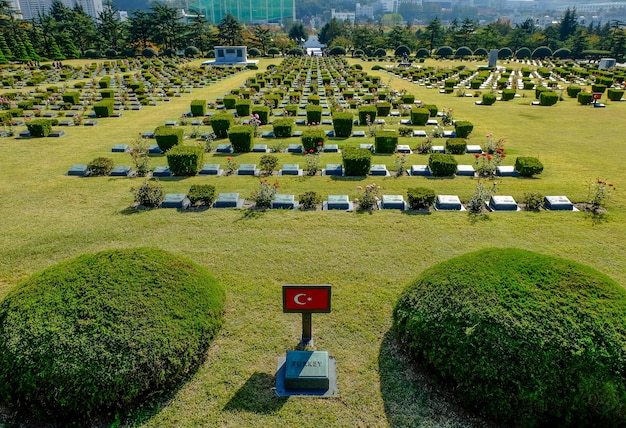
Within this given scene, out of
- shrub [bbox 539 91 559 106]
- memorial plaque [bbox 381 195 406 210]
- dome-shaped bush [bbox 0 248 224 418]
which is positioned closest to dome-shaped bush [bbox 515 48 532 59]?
shrub [bbox 539 91 559 106]

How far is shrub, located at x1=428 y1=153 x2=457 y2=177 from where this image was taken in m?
11.8

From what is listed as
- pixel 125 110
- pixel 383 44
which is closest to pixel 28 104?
pixel 125 110

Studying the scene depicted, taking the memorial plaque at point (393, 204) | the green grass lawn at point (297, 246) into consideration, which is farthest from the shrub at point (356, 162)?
the memorial plaque at point (393, 204)

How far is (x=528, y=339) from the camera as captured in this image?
13.5 ft

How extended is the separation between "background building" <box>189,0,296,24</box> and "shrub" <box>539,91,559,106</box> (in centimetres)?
11931

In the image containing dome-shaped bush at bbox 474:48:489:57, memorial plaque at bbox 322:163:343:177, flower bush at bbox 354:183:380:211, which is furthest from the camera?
dome-shaped bush at bbox 474:48:489:57

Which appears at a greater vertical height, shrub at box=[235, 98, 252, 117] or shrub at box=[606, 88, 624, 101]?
shrub at box=[606, 88, 624, 101]

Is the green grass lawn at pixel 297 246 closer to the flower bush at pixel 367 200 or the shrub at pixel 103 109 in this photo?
the flower bush at pixel 367 200

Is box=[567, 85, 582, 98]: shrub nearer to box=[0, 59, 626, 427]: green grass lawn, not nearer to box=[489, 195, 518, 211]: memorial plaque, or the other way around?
box=[0, 59, 626, 427]: green grass lawn

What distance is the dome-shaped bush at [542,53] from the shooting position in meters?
59.1

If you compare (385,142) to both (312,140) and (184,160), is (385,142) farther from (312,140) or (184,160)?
(184,160)

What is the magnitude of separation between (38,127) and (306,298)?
16.2 m

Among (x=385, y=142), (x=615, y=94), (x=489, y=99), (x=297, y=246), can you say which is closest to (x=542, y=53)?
(x=615, y=94)

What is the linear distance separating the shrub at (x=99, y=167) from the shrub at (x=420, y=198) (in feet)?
28.3
